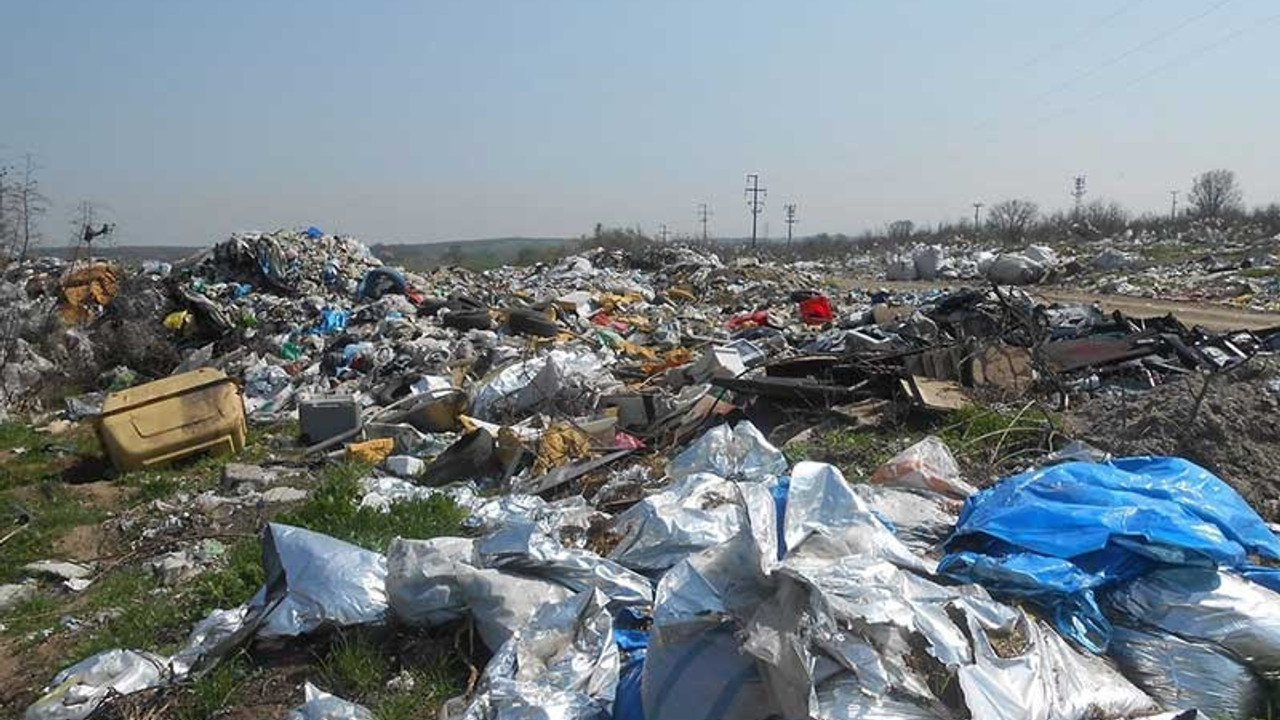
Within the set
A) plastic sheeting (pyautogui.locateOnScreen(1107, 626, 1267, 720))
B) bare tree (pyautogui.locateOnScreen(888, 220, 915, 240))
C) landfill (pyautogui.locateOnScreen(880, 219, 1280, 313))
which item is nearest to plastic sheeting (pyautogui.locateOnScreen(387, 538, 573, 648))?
plastic sheeting (pyautogui.locateOnScreen(1107, 626, 1267, 720))

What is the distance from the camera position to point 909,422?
6000 mm

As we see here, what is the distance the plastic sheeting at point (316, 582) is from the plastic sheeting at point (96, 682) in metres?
0.40

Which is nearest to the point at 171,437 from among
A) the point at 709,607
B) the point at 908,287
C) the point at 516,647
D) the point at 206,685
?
the point at 206,685

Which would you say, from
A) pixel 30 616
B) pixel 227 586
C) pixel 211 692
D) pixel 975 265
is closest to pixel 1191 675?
pixel 211 692

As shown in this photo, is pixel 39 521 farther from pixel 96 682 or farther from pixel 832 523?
pixel 832 523

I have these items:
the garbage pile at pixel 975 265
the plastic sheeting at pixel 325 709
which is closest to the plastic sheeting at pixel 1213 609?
the plastic sheeting at pixel 325 709

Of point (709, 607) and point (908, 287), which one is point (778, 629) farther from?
point (908, 287)

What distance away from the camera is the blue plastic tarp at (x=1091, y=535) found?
3.03m

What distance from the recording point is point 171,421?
274 inches

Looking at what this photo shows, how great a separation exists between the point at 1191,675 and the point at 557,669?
1.91 m

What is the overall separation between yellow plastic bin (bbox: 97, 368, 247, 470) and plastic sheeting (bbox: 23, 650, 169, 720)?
12.2 feet

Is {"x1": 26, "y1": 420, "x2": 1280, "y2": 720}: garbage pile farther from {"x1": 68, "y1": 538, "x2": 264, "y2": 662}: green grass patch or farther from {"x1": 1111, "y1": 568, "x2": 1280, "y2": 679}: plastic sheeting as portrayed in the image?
{"x1": 68, "y1": 538, "x2": 264, "y2": 662}: green grass patch

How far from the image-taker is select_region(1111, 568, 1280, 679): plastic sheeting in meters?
2.80

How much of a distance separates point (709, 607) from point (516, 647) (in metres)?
A: 0.77
